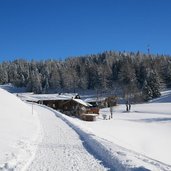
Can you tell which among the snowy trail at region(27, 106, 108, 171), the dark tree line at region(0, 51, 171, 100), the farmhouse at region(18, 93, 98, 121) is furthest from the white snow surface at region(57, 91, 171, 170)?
the dark tree line at region(0, 51, 171, 100)

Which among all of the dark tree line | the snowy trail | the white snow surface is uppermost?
the dark tree line

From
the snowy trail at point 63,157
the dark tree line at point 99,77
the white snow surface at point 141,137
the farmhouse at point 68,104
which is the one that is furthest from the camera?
the dark tree line at point 99,77

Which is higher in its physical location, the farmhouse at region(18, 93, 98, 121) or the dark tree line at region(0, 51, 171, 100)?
the dark tree line at region(0, 51, 171, 100)

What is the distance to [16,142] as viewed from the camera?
20.5 meters

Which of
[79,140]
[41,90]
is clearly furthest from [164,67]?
[79,140]

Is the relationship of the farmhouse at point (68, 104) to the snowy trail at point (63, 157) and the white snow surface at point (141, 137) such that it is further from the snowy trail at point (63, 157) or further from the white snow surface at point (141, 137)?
the snowy trail at point (63, 157)

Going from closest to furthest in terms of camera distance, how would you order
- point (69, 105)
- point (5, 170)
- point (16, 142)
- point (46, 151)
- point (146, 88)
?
point (5, 170), point (46, 151), point (16, 142), point (69, 105), point (146, 88)

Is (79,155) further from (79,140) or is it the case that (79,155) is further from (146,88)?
(146,88)

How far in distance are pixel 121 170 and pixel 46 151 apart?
597 centimetres

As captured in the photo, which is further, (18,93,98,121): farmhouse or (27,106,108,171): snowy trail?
(18,93,98,121): farmhouse

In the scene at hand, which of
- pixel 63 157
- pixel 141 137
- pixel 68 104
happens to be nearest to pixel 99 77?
pixel 68 104

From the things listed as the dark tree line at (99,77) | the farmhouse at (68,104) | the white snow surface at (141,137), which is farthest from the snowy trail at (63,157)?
the dark tree line at (99,77)

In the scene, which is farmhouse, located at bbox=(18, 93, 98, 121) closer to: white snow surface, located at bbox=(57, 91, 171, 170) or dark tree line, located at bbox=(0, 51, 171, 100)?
white snow surface, located at bbox=(57, 91, 171, 170)

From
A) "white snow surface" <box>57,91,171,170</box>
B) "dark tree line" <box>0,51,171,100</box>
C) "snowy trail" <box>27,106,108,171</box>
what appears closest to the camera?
"snowy trail" <box>27,106,108,171</box>
